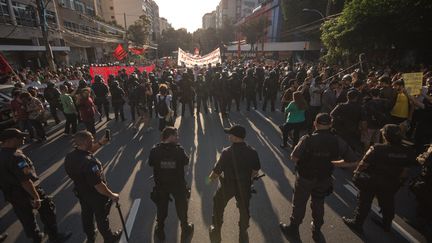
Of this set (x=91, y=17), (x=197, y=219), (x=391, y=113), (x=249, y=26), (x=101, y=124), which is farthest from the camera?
(x=249, y=26)

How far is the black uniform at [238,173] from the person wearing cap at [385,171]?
67.4 inches

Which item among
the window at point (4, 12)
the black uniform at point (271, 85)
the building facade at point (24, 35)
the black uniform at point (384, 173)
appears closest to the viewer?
the black uniform at point (384, 173)

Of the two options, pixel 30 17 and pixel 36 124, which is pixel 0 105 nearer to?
pixel 36 124

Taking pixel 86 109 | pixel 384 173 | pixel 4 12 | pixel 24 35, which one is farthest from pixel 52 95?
pixel 24 35

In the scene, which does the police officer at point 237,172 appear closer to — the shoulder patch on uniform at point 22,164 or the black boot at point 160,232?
the black boot at point 160,232

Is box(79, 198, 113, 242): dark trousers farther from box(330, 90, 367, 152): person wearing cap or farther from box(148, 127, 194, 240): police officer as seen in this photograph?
box(330, 90, 367, 152): person wearing cap

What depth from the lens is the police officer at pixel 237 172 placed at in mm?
3455

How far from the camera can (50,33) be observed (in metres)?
30.7

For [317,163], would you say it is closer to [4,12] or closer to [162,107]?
[162,107]

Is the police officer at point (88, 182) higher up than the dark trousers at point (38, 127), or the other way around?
the police officer at point (88, 182)

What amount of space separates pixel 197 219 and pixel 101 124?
7.98 m

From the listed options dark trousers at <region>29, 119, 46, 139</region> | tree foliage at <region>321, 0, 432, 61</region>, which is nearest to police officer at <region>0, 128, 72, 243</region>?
dark trousers at <region>29, 119, 46, 139</region>

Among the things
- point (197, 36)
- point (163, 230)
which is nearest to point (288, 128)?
point (163, 230)

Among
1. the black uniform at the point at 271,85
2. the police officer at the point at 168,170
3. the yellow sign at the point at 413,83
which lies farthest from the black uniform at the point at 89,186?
the black uniform at the point at 271,85
